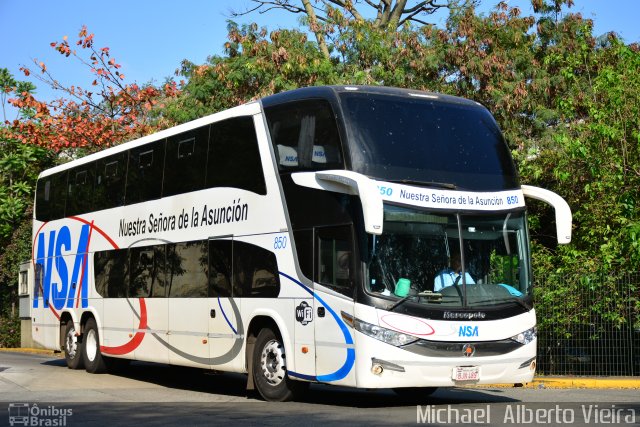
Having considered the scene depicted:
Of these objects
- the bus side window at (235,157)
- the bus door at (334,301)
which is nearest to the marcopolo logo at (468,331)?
the bus door at (334,301)

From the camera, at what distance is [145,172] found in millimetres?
17953

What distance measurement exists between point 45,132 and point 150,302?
17.1m

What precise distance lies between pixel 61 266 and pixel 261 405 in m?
9.24

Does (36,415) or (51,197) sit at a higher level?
(51,197)

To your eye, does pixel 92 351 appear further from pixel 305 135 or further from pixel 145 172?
pixel 305 135

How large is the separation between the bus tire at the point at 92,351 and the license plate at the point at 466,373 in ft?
29.7

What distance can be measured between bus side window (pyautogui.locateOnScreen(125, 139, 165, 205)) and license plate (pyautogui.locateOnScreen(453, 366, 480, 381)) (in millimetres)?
6809

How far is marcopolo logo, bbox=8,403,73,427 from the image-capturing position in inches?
430

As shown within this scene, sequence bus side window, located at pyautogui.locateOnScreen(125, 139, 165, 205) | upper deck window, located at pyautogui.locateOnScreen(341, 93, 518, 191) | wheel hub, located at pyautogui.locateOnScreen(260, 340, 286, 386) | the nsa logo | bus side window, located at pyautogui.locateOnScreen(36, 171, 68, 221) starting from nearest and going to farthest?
1. upper deck window, located at pyautogui.locateOnScreen(341, 93, 518, 191)
2. the nsa logo
3. wheel hub, located at pyautogui.locateOnScreen(260, 340, 286, 386)
4. bus side window, located at pyautogui.locateOnScreen(125, 139, 165, 205)
5. bus side window, located at pyautogui.locateOnScreen(36, 171, 68, 221)

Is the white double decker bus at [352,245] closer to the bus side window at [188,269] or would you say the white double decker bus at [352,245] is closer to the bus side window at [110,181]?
the bus side window at [188,269]

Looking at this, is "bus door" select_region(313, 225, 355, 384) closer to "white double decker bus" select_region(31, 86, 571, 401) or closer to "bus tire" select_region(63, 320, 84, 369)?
"white double decker bus" select_region(31, 86, 571, 401)

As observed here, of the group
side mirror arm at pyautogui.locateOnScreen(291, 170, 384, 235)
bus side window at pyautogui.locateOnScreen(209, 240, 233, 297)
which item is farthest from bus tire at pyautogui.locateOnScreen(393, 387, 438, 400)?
side mirror arm at pyautogui.locateOnScreen(291, 170, 384, 235)

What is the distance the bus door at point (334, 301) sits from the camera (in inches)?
492

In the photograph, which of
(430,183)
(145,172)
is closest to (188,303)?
(145,172)
